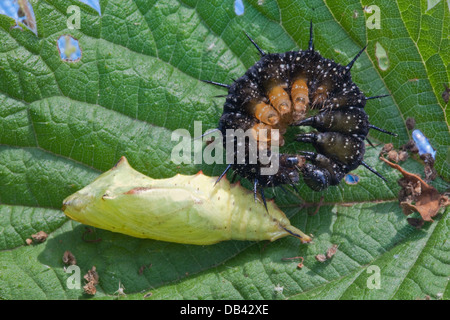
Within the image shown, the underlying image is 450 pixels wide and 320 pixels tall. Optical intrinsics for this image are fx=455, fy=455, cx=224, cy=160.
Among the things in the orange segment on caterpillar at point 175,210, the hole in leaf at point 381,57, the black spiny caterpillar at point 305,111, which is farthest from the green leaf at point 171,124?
the black spiny caterpillar at point 305,111

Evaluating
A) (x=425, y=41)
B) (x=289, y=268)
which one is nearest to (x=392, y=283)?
(x=289, y=268)

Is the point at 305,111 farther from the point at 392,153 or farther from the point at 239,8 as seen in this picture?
the point at 239,8

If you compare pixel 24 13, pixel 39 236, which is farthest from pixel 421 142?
pixel 24 13

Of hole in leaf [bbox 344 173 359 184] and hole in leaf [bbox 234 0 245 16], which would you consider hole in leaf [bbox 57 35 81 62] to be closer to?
hole in leaf [bbox 234 0 245 16]

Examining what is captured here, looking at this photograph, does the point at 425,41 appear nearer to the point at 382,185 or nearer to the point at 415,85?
the point at 415,85

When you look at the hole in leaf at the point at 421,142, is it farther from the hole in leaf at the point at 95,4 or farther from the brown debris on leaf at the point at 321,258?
the hole in leaf at the point at 95,4
